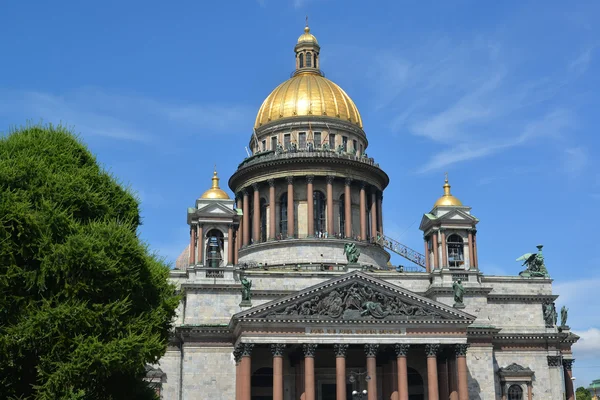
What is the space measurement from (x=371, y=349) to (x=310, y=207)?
1764 centimetres

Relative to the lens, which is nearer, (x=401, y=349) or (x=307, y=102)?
(x=401, y=349)

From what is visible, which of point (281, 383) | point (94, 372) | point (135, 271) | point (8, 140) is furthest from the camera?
point (281, 383)

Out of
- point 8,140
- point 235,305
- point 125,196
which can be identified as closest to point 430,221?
point 235,305

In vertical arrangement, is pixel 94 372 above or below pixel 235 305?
below

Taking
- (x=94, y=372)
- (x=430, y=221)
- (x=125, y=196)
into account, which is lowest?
(x=94, y=372)

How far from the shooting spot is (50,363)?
31734 millimetres

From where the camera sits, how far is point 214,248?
62.6m

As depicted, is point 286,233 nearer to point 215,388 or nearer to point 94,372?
point 215,388

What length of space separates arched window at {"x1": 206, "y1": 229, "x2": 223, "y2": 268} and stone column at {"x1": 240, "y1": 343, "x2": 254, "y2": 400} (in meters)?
9.07

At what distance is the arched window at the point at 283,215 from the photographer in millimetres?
70606

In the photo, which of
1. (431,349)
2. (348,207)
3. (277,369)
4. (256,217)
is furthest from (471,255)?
(256,217)

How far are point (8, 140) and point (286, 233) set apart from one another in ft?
117

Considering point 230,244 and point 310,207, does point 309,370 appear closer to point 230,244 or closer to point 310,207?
point 230,244

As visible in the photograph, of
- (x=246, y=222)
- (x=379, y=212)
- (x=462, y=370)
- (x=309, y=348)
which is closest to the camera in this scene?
(x=309, y=348)
